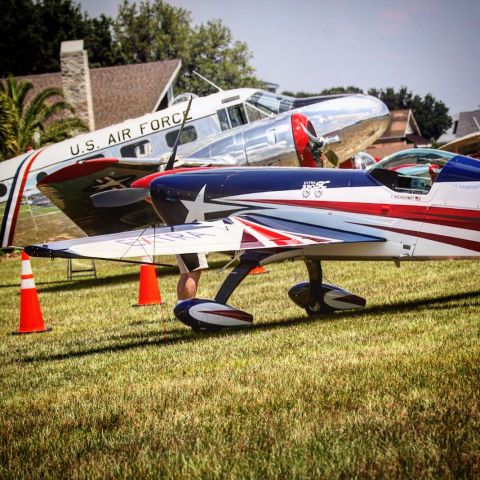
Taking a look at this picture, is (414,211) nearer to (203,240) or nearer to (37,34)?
(203,240)

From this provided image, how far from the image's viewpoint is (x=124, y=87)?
48.2 metres

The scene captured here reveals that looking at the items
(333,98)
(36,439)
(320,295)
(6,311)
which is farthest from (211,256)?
(36,439)

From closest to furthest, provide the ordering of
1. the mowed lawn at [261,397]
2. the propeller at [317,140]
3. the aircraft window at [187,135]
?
the mowed lawn at [261,397] < the propeller at [317,140] < the aircraft window at [187,135]

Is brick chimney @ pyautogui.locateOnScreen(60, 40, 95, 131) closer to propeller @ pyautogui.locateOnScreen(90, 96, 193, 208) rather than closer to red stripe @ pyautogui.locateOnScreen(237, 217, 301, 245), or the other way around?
propeller @ pyautogui.locateOnScreen(90, 96, 193, 208)

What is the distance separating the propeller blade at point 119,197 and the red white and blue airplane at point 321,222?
3.55 metres

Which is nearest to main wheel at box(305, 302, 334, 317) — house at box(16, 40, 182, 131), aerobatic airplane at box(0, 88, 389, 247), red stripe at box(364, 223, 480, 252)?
red stripe at box(364, 223, 480, 252)

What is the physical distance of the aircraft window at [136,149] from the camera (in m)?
17.5

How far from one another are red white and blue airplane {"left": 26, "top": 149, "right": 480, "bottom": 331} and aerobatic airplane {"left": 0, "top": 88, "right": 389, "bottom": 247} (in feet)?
23.0

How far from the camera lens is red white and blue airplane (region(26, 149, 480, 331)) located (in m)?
8.08

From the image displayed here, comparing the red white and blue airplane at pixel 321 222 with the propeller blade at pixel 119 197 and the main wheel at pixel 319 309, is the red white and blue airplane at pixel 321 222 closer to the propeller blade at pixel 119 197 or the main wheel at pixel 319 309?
the main wheel at pixel 319 309

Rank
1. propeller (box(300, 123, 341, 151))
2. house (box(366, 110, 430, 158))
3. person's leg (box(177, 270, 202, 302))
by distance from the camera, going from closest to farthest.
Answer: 1. person's leg (box(177, 270, 202, 302))
2. propeller (box(300, 123, 341, 151))
3. house (box(366, 110, 430, 158))

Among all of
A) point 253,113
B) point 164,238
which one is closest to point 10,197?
point 253,113

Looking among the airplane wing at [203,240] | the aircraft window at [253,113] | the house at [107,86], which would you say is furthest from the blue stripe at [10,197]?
the house at [107,86]

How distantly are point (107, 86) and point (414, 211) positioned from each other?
4239cm
